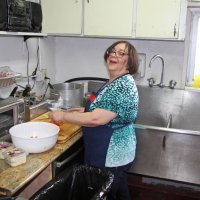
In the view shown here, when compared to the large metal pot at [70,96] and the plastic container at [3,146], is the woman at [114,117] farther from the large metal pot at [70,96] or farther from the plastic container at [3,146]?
the large metal pot at [70,96]

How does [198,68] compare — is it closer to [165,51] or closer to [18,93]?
[165,51]

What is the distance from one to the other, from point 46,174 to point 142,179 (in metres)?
1.15

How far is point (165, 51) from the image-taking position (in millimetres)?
2381

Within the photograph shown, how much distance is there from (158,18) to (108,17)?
0.37 m

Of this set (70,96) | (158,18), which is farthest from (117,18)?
(70,96)

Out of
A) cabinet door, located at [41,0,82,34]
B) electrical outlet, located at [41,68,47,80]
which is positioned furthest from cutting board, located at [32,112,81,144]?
cabinet door, located at [41,0,82,34]

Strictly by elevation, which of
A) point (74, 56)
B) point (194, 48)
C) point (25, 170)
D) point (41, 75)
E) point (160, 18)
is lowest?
point (25, 170)

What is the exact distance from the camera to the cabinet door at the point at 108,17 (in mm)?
2025

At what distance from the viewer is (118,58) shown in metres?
1.57

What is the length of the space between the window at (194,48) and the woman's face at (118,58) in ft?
3.48

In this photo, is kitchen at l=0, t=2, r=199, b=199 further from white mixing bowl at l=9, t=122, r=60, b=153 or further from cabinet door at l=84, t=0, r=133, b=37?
white mixing bowl at l=9, t=122, r=60, b=153

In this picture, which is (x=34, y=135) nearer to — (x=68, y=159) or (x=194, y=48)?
(x=68, y=159)

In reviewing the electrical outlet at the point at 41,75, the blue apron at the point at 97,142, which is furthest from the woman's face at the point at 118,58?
the electrical outlet at the point at 41,75

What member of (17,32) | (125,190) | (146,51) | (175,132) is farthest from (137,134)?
(17,32)
